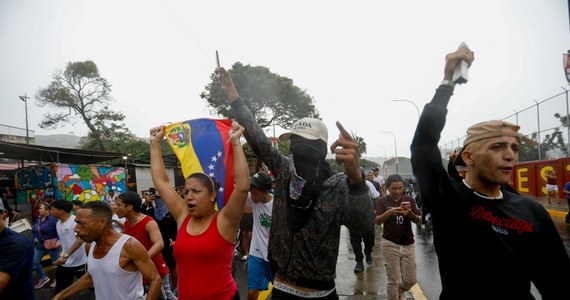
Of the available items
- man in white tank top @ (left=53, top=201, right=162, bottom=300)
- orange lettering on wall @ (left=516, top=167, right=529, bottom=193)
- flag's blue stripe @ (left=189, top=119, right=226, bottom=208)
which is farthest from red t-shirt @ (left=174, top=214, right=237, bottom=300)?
orange lettering on wall @ (left=516, top=167, right=529, bottom=193)

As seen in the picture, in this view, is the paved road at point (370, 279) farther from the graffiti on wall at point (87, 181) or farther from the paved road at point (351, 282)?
the graffiti on wall at point (87, 181)

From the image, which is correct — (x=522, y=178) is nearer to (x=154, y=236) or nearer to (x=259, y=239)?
(x=259, y=239)

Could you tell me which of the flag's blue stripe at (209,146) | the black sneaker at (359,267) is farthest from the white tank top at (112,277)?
the black sneaker at (359,267)

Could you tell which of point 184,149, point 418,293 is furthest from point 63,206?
point 418,293

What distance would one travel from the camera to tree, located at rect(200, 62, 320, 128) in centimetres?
3575

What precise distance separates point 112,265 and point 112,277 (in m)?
0.09

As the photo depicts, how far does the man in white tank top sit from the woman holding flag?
489 millimetres

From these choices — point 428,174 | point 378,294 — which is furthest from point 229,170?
point 378,294

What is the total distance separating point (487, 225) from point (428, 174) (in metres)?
0.34

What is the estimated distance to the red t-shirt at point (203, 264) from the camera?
99.7 inches

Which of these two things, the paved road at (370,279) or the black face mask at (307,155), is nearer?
the black face mask at (307,155)

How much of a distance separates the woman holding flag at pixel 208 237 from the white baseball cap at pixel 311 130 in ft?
1.49

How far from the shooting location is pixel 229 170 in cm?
369

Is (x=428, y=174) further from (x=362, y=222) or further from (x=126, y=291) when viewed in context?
(x=126, y=291)
